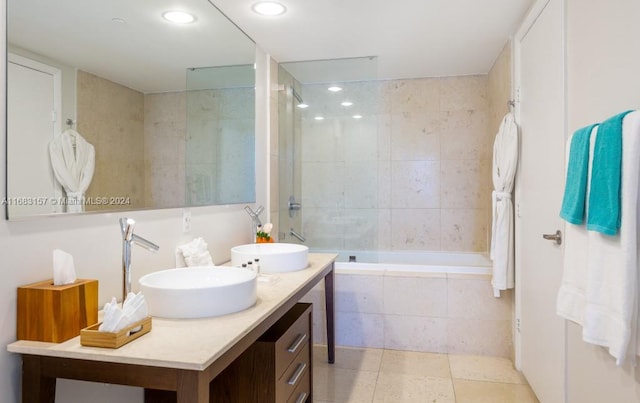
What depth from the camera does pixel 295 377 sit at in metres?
1.81

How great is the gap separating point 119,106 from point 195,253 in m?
0.73

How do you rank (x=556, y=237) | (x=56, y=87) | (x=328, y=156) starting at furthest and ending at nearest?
1. (x=328, y=156)
2. (x=556, y=237)
3. (x=56, y=87)

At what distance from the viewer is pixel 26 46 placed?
4.00 ft

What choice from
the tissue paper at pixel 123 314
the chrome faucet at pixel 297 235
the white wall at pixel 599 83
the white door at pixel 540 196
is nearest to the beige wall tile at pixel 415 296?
the white door at pixel 540 196

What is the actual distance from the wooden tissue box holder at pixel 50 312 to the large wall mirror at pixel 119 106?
0.77 ft

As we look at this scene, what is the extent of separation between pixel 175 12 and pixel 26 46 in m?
0.92

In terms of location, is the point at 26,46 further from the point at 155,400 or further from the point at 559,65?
the point at 559,65

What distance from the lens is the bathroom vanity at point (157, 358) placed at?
103 centimetres

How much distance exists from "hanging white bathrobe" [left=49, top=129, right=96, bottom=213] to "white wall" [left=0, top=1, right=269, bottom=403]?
0.25ft

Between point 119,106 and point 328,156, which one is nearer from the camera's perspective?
point 119,106

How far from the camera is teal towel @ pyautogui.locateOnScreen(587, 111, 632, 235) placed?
1.19m

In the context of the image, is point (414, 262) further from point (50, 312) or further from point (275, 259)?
point (50, 312)

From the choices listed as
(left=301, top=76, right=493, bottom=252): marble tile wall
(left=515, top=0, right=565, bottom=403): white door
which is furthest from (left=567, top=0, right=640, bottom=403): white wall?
(left=301, top=76, right=493, bottom=252): marble tile wall

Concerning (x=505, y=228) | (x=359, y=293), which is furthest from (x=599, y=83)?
(x=359, y=293)
